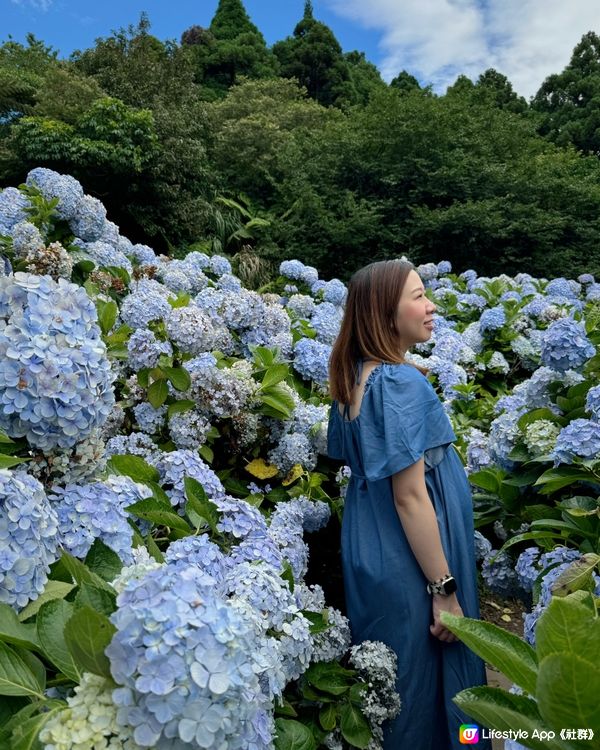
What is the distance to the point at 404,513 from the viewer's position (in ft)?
5.47

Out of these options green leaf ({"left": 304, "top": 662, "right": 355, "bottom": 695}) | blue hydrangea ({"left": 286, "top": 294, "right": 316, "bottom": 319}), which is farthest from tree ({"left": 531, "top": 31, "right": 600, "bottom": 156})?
green leaf ({"left": 304, "top": 662, "right": 355, "bottom": 695})

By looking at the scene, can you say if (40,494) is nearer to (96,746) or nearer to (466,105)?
(96,746)

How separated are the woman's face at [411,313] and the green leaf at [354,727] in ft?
3.15

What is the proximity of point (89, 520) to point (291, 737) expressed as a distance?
47cm

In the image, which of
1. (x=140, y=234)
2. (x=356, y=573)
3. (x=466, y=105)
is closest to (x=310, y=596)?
(x=356, y=573)

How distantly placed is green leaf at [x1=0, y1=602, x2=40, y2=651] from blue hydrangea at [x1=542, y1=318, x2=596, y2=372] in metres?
1.59

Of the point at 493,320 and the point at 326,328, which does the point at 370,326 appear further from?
the point at 493,320

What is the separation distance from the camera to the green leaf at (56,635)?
0.73 metres

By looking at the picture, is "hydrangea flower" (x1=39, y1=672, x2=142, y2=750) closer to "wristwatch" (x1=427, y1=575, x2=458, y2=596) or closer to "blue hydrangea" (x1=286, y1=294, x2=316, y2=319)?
"wristwatch" (x1=427, y1=575, x2=458, y2=596)

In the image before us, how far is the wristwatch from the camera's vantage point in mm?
1680

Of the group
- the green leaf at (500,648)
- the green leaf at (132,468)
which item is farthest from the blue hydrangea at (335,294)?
the green leaf at (500,648)

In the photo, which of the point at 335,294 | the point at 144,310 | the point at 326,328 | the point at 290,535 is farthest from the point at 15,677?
the point at 335,294

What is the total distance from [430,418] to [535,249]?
11796 millimetres

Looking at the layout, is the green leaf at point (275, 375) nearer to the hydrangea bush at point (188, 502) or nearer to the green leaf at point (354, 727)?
the hydrangea bush at point (188, 502)
